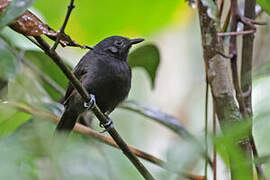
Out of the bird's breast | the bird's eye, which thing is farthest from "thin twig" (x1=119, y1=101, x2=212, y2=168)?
the bird's eye

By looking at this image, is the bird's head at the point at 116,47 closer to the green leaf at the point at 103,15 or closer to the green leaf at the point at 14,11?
the green leaf at the point at 103,15

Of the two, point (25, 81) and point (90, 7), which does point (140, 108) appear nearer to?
point (25, 81)

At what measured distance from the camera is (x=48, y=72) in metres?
2.65

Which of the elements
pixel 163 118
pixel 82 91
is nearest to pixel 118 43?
pixel 163 118

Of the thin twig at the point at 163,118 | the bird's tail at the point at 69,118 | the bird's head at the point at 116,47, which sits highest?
the bird's head at the point at 116,47

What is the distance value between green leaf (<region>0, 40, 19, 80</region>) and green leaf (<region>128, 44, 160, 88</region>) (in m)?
0.76

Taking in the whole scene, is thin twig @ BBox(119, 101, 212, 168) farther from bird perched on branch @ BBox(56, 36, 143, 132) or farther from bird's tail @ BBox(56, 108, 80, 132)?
bird's tail @ BBox(56, 108, 80, 132)

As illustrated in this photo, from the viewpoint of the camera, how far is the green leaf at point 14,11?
886mm

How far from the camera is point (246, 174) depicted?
694 millimetres

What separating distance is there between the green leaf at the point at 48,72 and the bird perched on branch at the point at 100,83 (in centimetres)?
9

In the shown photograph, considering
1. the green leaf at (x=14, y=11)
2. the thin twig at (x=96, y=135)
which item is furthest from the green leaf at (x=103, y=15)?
the green leaf at (x=14, y=11)

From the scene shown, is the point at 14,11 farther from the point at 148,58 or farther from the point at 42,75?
the point at 42,75

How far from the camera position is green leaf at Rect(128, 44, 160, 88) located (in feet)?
8.00

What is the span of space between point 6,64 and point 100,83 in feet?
2.81
